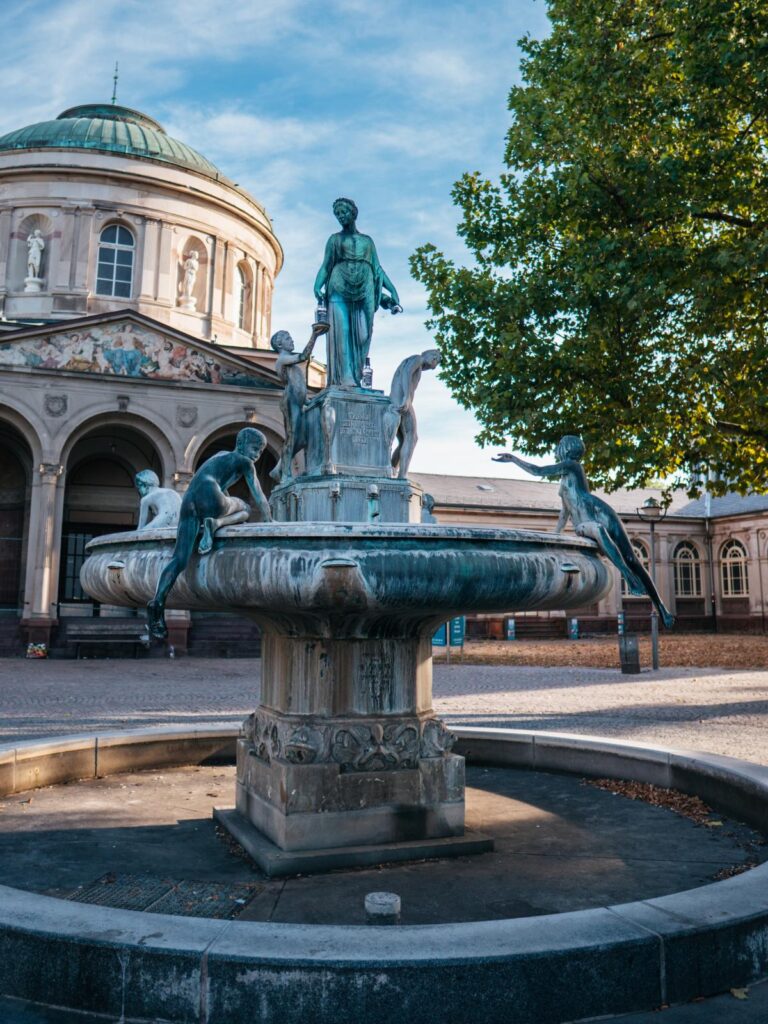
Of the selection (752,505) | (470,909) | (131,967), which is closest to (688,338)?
(470,909)

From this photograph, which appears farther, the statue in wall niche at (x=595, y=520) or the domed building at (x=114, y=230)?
the domed building at (x=114, y=230)

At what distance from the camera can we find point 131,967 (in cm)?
244

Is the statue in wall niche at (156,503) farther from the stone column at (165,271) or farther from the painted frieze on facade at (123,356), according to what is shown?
the stone column at (165,271)

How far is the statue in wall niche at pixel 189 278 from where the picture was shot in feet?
Answer: 103

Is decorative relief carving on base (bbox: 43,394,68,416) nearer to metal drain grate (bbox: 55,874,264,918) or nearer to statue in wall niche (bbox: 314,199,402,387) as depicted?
statue in wall niche (bbox: 314,199,402,387)

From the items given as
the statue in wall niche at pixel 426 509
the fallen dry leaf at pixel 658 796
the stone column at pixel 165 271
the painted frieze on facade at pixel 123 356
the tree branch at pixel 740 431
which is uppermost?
the stone column at pixel 165 271

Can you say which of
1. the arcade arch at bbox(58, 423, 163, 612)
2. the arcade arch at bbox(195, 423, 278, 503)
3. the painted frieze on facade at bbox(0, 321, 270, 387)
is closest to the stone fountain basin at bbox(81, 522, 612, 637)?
the arcade arch at bbox(195, 423, 278, 503)

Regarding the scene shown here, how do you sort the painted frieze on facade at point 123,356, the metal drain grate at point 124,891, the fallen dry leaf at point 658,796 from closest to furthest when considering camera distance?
1. the metal drain grate at point 124,891
2. the fallen dry leaf at point 658,796
3. the painted frieze on facade at point 123,356

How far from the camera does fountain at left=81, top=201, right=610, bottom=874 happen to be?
332 centimetres

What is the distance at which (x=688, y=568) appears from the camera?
4559 cm

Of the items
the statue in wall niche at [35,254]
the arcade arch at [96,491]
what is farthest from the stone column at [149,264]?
the arcade arch at [96,491]

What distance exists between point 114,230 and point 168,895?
3119 centimetres

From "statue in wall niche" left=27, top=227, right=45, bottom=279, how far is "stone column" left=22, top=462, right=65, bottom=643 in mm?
9958

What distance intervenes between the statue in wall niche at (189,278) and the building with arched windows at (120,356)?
7cm
